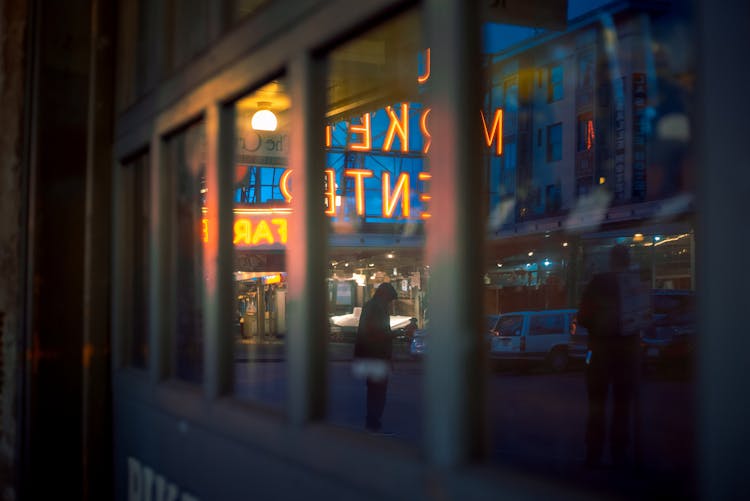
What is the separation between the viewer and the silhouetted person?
6449 millimetres

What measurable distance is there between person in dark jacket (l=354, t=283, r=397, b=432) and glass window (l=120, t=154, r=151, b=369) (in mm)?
5180

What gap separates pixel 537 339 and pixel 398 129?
24.4 ft

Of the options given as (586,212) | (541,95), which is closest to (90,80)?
(586,212)

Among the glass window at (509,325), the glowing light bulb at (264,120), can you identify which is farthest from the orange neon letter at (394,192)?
the glowing light bulb at (264,120)

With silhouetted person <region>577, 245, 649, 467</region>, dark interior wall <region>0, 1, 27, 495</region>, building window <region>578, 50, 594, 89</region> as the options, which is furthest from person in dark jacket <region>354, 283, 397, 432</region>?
building window <region>578, 50, 594, 89</region>

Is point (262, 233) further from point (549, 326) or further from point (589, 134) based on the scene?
point (589, 134)

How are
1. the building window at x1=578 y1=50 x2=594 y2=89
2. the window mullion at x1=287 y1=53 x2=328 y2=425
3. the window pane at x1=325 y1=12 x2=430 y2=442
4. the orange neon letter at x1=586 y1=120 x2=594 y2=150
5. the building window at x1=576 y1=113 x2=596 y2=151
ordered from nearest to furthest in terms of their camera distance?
1. the window mullion at x1=287 y1=53 x2=328 y2=425
2. the window pane at x1=325 y1=12 x2=430 y2=442
3. the orange neon letter at x1=586 y1=120 x2=594 y2=150
4. the building window at x1=576 y1=113 x2=596 y2=151
5. the building window at x1=578 y1=50 x2=594 y2=89

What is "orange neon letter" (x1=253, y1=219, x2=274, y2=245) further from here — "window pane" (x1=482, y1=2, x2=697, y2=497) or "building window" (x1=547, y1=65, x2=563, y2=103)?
"building window" (x1=547, y1=65, x2=563, y2=103)

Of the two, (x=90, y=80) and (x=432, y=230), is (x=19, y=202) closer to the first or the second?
(x=90, y=80)

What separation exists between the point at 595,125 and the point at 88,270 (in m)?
Answer: 36.1

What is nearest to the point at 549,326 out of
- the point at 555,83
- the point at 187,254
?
the point at 187,254

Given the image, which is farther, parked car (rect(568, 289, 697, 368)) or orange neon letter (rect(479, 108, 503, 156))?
orange neon letter (rect(479, 108, 503, 156))

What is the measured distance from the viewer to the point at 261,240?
1255 cm

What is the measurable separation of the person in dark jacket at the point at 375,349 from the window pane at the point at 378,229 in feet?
0.04
